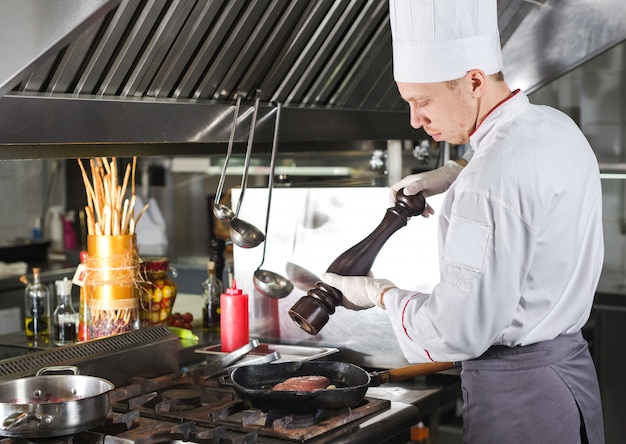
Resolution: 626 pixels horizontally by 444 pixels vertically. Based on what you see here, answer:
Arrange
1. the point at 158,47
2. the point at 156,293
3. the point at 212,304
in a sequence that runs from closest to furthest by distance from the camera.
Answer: the point at 158,47, the point at 156,293, the point at 212,304

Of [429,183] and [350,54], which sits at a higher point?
[350,54]

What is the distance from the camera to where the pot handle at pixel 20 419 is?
1.84m

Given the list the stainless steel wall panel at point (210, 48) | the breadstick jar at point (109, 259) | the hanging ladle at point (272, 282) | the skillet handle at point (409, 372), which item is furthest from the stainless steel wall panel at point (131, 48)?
the skillet handle at point (409, 372)

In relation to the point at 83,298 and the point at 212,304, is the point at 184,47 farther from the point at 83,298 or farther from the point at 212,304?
the point at 212,304

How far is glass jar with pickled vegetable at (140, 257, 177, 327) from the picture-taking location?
2.85 metres

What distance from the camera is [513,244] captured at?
186cm

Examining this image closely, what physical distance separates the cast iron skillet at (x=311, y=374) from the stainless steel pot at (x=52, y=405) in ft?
1.14

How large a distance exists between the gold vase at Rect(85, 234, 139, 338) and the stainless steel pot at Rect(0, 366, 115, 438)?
502mm

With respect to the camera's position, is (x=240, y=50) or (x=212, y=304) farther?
(x=212, y=304)

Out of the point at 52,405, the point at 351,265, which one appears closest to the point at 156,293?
the point at 351,265

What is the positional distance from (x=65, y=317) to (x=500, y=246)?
1495 mm

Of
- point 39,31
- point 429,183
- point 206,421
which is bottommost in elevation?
point 206,421

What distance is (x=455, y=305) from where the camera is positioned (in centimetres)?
187

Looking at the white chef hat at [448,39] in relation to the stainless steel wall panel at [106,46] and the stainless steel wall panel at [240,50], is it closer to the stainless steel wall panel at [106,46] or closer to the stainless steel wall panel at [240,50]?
the stainless steel wall panel at [240,50]
